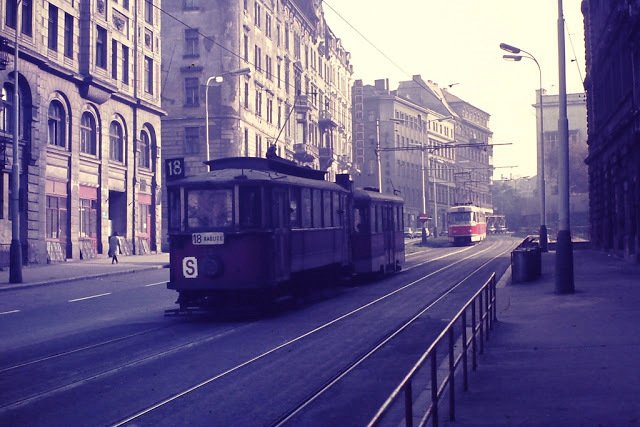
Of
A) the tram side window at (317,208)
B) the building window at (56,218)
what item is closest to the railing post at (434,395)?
the tram side window at (317,208)

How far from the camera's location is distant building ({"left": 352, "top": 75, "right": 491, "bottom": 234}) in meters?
94.0

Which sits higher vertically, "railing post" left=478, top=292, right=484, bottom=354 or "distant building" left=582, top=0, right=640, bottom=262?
"distant building" left=582, top=0, right=640, bottom=262

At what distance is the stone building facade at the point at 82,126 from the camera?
110ft

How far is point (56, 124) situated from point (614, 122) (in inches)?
982

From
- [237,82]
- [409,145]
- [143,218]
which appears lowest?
[143,218]

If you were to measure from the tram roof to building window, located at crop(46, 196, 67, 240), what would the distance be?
2026cm

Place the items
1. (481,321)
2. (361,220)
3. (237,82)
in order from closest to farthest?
(481,321) → (361,220) → (237,82)

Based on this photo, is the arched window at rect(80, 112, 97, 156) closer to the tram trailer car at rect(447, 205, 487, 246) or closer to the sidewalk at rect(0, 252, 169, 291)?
the sidewalk at rect(0, 252, 169, 291)

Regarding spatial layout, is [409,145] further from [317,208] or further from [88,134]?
[317,208]

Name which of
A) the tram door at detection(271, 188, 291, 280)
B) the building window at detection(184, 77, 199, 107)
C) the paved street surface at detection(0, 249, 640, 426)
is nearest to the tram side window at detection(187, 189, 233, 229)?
the tram door at detection(271, 188, 291, 280)

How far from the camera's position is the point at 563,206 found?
59.3 feet

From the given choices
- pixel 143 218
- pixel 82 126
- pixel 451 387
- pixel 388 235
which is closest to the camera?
pixel 451 387

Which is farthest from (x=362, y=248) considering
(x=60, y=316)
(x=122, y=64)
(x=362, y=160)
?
(x=362, y=160)

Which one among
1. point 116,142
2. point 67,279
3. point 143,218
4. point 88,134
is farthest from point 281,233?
point 143,218
